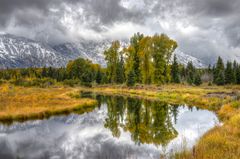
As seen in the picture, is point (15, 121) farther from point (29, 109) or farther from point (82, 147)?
point (82, 147)

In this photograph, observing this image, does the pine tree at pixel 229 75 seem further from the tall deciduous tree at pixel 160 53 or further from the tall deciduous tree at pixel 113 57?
the tall deciduous tree at pixel 113 57

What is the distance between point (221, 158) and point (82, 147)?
8.66 metres

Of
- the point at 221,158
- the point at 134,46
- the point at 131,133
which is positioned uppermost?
the point at 134,46

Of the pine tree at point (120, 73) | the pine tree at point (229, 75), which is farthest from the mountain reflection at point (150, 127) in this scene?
the pine tree at point (229, 75)

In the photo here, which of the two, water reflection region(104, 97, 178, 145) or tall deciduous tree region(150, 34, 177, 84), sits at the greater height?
tall deciduous tree region(150, 34, 177, 84)

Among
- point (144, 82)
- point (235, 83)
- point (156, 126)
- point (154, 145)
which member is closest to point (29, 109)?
point (156, 126)

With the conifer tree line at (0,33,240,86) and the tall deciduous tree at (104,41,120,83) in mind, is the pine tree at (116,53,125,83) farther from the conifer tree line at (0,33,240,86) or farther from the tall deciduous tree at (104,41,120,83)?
the tall deciduous tree at (104,41,120,83)

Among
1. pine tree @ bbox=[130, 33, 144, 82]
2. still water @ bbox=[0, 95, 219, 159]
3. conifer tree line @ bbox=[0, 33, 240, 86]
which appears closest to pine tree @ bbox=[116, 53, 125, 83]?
conifer tree line @ bbox=[0, 33, 240, 86]

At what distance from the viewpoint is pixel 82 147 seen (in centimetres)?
1459

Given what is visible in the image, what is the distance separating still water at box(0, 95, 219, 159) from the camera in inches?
522

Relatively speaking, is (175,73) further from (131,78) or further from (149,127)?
(149,127)

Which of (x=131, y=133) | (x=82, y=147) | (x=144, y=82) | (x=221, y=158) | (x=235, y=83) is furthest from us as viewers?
(x=235, y=83)

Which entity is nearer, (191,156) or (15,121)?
(191,156)

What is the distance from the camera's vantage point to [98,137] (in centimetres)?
1742
